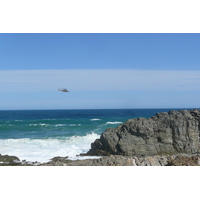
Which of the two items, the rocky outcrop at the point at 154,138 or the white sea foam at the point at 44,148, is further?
the white sea foam at the point at 44,148

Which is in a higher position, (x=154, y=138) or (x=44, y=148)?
(x=154, y=138)

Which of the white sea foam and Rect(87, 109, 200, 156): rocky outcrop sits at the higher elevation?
Rect(87, 109, 200, 156): rocky outcrop

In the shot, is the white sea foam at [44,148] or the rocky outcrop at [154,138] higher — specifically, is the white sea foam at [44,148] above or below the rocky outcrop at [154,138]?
below

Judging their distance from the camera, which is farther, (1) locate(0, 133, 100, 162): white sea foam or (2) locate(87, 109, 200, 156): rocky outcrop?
(1) locate(0, 133, 100, 162): white sea foam

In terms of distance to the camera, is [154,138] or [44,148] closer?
[154,138]

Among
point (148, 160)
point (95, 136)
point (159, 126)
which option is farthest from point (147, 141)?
point (95, 136)
